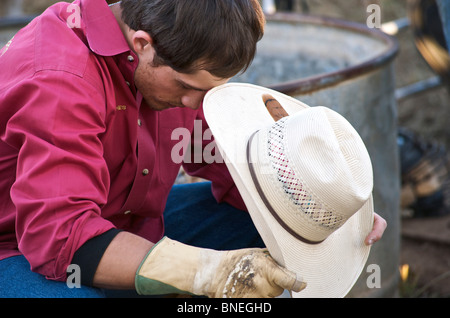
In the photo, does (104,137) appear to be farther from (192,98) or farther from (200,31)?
(200,31)

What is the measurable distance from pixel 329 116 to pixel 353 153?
0.37 feet

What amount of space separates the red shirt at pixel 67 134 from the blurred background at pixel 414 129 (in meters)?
0.83

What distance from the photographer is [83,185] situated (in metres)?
1.34

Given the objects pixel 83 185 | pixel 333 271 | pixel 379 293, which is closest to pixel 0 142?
pixel 83 185

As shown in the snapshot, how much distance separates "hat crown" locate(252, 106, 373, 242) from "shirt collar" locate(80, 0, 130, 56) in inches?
17.7

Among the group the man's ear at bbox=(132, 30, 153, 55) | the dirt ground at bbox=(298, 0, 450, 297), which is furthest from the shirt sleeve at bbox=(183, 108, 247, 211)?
the dirt ground at bbox=(298, 0, 450, 297)

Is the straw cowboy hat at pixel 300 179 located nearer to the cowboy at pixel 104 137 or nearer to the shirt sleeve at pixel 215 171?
the cowboy at pixel 104 137

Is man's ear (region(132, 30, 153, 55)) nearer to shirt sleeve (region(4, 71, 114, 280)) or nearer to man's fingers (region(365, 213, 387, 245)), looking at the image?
shirt sleeve (region(4, 71, 114, 280))

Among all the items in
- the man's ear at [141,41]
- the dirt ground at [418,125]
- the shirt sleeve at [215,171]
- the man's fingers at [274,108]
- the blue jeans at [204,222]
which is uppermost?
the man's ear at [141,41]

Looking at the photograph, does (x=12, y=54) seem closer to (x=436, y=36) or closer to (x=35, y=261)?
(x=35, y=261)

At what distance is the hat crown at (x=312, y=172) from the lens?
56.0 inches

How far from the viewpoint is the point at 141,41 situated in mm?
1539

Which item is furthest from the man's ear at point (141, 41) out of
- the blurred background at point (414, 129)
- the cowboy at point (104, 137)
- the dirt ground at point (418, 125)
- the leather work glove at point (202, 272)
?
the dirt ground at point (418, 125)

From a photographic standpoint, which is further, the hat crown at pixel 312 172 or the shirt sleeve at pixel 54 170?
the hat crown at pixel 312 172
